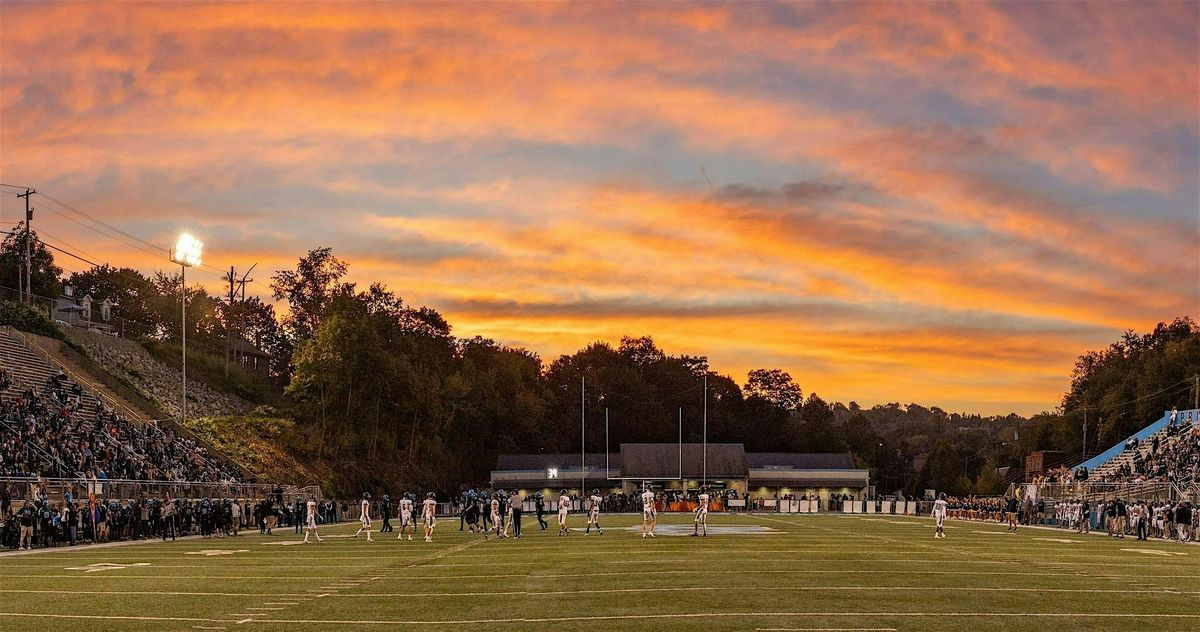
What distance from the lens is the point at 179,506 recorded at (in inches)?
1845

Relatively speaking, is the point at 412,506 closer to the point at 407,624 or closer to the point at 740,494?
the point at 407,624

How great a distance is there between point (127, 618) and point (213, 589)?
450 cm

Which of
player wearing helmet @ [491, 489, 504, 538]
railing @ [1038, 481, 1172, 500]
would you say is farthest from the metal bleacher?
player wearing helmet @ [491, 489, 504, 538]

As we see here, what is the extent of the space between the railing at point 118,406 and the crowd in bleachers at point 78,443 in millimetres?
3294

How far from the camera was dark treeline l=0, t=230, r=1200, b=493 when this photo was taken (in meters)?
95.0

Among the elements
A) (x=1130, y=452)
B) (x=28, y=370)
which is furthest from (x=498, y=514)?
A: (x=1130, y=452)

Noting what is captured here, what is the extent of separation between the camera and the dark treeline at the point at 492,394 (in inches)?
3740

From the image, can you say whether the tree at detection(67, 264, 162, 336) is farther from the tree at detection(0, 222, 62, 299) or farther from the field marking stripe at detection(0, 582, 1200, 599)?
the field marking stripe at detection(0, 582, 1200, 599)

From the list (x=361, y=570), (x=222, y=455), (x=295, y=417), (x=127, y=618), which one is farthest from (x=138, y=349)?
(x=127, y=618)

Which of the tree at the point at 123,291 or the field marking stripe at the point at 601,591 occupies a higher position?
the tree at the point at 123,291

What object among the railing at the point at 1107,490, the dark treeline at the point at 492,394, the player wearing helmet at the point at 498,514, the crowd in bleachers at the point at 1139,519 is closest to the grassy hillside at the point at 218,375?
the dark treeline at the point at 492,394

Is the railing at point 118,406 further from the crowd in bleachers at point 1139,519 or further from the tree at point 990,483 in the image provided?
the tree at point 990,483

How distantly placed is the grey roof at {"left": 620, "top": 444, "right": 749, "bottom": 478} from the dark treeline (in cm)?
1696

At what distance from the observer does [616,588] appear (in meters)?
22.3
